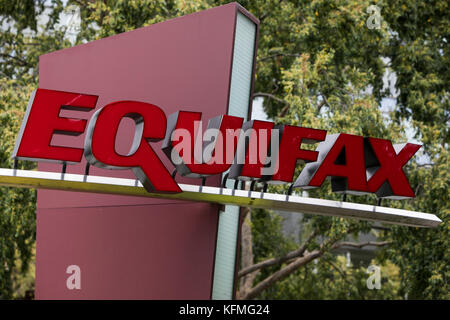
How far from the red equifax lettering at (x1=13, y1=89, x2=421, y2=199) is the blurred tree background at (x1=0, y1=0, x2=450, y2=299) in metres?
3.93

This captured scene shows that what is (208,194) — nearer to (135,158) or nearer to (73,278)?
(135,158)

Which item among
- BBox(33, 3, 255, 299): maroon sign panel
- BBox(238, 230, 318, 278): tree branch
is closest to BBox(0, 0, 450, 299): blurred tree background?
BBox(238, 230, 318, 278): tree branch

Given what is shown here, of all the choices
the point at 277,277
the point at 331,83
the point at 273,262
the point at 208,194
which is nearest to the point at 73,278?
the point at 208,194

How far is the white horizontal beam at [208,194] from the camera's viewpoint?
27.8 feet

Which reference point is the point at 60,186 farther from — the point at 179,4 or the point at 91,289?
the point at 179,4

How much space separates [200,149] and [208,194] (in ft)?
1.88

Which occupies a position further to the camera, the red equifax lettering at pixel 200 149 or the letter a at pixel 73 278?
the letter a at pixel 73 278

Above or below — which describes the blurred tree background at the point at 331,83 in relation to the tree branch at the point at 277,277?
above

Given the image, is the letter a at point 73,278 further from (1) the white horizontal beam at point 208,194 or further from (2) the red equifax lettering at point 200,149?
(2) the red equifax lettering at point 200,149

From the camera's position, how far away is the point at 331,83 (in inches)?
579

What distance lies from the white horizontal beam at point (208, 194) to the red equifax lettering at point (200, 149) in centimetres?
20

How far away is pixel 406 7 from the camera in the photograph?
16141 millimetres

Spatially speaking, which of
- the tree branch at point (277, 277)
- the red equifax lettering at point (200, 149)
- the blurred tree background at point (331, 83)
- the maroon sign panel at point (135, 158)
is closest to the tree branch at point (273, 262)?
the blurred tree background at point (331, 83)

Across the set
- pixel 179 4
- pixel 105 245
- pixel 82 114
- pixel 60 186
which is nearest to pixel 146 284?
pixel 105 245
